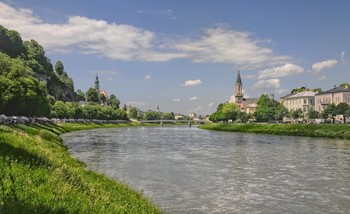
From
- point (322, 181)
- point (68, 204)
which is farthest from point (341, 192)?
point (68, 204)

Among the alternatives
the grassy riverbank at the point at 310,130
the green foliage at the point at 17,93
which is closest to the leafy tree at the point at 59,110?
the green foliage at the point at 17,93

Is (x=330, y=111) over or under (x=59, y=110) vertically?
under

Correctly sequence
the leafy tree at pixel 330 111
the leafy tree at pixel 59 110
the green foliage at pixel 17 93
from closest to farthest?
the green foliage at pixel 17 93 < the leafy tree at pixel 330 111 < the leafy tree at pixel 59 110

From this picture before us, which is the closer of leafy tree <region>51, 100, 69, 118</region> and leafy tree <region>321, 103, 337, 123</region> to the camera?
leafy tree <region>321, 103, 337, 123</region>

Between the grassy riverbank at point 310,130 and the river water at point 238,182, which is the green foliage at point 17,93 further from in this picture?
the grassy riverbank at point 310,130

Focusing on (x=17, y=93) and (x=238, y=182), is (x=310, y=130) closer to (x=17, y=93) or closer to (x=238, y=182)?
(x=17, y=93)

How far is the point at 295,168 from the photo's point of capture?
3944cm

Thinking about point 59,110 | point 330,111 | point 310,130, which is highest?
point 59,110

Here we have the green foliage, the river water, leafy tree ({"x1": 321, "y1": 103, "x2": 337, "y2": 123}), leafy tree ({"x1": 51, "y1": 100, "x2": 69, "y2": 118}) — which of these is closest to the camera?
the river water

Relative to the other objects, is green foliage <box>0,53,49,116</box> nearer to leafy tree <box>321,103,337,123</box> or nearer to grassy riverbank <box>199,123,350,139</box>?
grassy riverbank <box>199,123,350,139</box>

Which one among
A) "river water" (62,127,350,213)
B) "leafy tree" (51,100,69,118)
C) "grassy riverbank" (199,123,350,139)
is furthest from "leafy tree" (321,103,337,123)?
"river water" (62,127,350,213)

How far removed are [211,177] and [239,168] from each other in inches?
270

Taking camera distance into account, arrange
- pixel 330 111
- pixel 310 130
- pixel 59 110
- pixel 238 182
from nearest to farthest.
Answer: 1. pixel 238 182
2. pixel 310 130
3. pixel 330 111
4. pixel 59 110

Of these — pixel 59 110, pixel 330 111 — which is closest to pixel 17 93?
pixel 59 110
